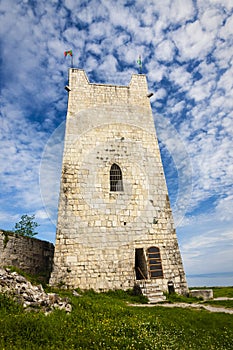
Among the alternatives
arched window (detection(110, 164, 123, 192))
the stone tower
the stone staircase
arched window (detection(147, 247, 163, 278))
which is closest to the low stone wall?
the stone tower

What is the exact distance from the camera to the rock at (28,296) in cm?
606

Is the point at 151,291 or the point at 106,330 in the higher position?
the point at 151,291

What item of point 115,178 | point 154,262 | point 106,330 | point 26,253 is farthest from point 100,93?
point 106,330

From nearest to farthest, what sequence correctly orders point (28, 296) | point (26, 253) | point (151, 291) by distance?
1. point (28, 296)
2. point (151, 291)
3. point (26, 253)

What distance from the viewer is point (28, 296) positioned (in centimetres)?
632

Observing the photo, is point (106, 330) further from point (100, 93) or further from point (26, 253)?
point (100, 93)

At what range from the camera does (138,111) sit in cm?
1539

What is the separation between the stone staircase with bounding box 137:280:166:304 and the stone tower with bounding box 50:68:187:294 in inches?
10.4

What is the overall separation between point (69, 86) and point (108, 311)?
1256 cm

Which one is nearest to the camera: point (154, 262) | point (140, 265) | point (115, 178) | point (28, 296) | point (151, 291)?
point (28, 296)

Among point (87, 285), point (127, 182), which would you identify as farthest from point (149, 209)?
point (87, 285)

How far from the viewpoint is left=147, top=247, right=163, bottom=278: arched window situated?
11719mm

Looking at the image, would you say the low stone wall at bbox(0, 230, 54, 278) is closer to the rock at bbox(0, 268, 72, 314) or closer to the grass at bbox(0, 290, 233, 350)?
the rock at bbox(0, 268, 72, 314)

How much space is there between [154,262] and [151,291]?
153 cm
